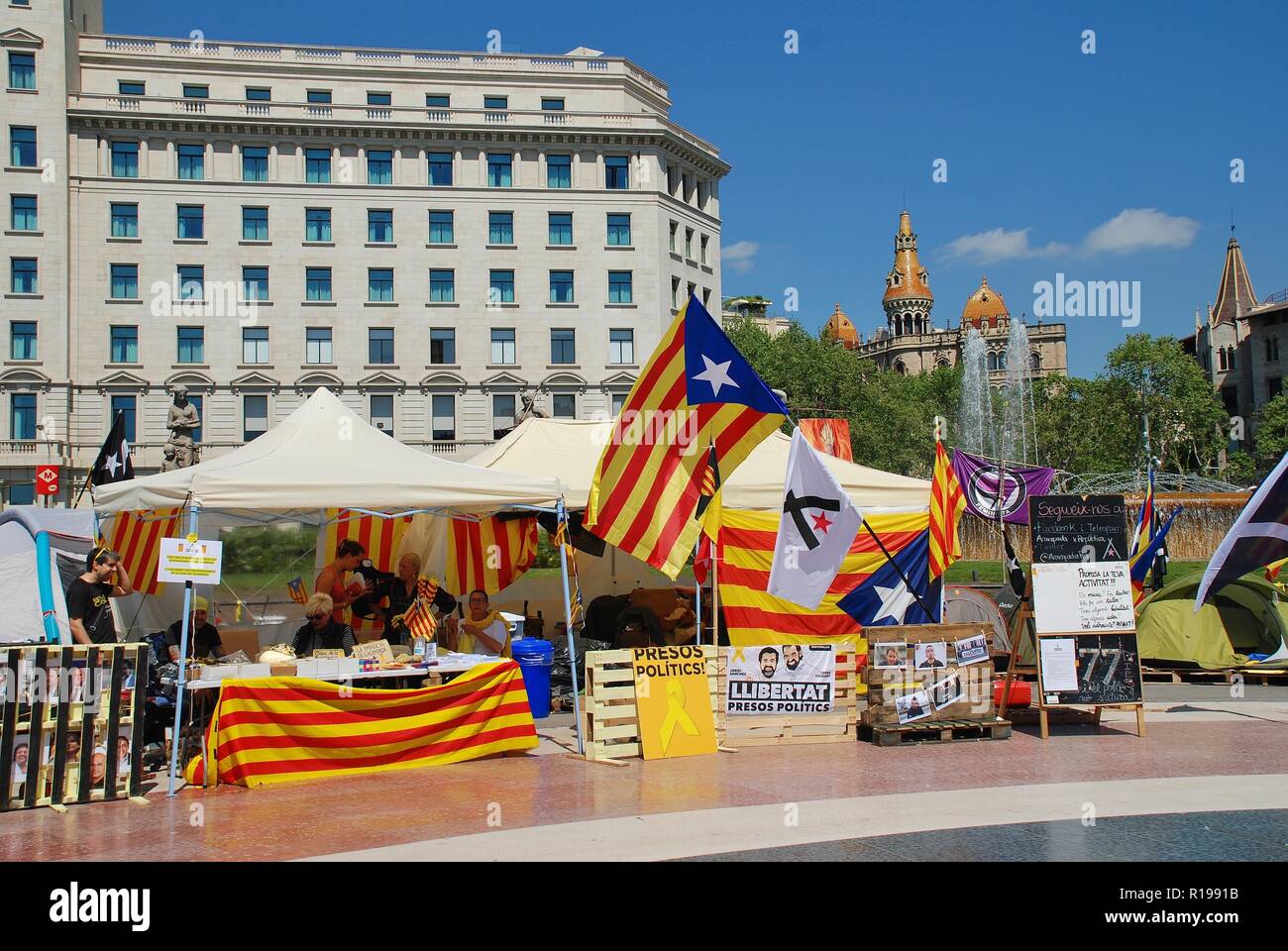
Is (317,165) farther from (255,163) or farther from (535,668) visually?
(535,668)

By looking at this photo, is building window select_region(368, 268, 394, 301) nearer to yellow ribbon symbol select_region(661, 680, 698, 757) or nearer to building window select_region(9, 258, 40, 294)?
building window select_region(9, 258, 40, 294)

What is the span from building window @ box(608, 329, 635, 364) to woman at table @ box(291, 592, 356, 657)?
46148 mm

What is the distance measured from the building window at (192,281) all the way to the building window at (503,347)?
14.0m

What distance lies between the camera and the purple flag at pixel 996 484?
20172 millimetres

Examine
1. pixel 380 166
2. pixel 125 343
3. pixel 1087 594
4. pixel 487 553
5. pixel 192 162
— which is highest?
pixel 380 166

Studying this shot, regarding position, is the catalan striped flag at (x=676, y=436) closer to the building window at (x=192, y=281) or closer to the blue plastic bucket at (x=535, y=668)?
the blue plastic bucket at (x=535, y=668)

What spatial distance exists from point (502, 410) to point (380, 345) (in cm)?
676

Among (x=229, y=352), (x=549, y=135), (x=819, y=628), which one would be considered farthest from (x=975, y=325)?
(x=819, y=628)

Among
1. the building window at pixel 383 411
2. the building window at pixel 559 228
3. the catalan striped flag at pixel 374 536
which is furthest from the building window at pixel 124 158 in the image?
the catalan striped flag at pixel 374 536

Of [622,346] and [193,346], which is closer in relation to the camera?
[193,346]

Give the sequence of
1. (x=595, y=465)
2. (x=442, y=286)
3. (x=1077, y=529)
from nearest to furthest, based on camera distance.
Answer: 1. (x=1077, y=529)
2. (x=595, y=465)
3. (x=442, y=286)

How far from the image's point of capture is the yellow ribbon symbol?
11434 millimetres

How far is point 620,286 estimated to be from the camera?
58.2 m

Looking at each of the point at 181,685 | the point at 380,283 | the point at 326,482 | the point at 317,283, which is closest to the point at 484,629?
the point at 326,482
